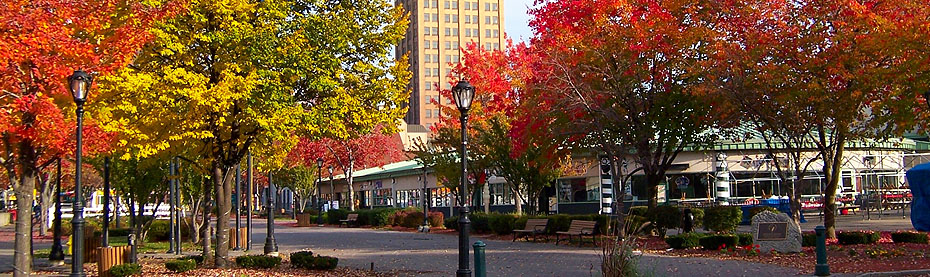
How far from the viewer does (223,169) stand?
18797 millimetres

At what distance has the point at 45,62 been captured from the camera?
13898 millimetres

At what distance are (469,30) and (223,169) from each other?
12686 cm

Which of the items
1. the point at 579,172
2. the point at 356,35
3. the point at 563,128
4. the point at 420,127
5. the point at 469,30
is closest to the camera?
the point at 356,35

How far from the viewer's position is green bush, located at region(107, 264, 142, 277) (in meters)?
16.3

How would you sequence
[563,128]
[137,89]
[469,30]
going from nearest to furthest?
[137,89] < [563,128] < [469,30]

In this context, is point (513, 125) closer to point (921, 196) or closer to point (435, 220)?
point (921, 196)

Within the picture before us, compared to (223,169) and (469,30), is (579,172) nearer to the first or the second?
(223,169)

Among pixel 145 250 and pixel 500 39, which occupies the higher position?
pixel 500 39

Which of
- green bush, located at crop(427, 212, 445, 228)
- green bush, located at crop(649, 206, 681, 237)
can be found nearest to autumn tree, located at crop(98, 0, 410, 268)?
green bush, located at crop(649, 206, 681, 237)

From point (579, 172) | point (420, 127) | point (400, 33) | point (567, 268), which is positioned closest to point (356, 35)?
point (400, 33)

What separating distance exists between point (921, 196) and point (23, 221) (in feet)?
71.4

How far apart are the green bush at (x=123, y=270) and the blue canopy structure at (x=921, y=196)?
19795mm

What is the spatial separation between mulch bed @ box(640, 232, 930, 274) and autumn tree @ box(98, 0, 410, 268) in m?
6.58

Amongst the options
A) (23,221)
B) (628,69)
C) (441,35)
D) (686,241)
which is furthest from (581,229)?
(441,35)
